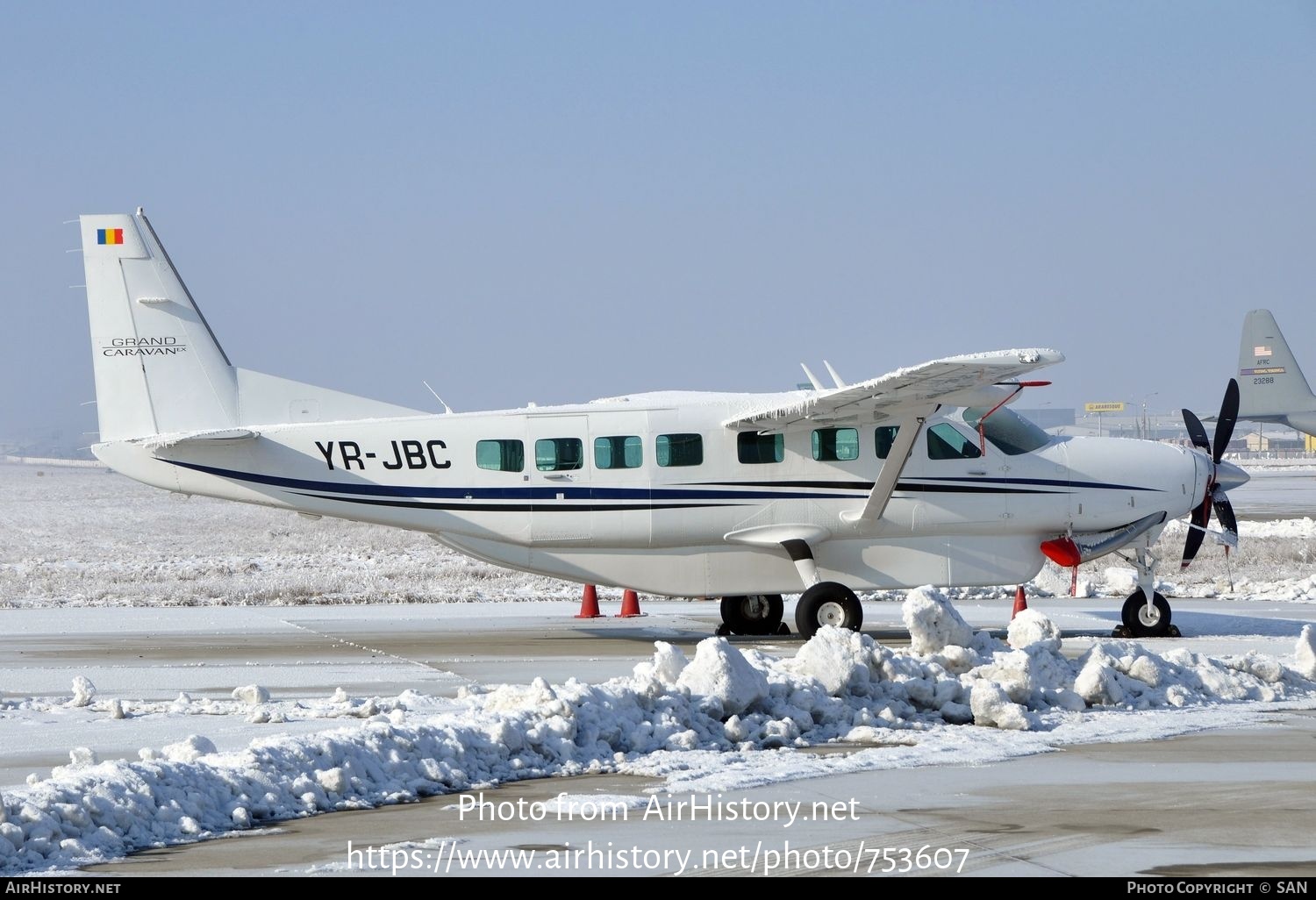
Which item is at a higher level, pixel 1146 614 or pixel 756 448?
pixel 756 448

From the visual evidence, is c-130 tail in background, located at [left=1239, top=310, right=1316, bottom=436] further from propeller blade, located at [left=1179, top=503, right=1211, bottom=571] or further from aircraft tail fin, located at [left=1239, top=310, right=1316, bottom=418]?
propeller blade, located at [left=1179, top=503, right=1211, bottom=571]

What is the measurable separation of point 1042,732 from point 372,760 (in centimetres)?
500

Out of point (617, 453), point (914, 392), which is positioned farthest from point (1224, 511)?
point (617, 453)

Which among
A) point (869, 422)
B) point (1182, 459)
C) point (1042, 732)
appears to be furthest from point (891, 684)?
point (1182, 459)

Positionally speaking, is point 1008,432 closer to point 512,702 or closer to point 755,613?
point 755,613

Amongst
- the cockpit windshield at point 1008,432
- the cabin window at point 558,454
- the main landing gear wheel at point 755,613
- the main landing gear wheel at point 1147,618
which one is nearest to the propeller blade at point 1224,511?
the main landing gear wheel at point 1147,618

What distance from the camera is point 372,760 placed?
869 cm

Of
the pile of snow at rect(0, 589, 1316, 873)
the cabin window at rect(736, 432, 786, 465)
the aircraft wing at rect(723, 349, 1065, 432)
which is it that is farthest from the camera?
the cabin window at rect(736, 432, 786, 465)

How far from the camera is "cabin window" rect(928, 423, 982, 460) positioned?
18312mm

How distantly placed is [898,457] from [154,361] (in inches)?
356

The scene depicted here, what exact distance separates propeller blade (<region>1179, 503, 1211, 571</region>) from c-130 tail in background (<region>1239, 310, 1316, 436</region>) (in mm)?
44586

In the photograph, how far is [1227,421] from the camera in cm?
1984

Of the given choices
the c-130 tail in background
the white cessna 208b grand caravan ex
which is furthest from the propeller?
the c-130 tail in background

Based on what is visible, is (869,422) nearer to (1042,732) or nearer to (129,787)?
(1042,732)
